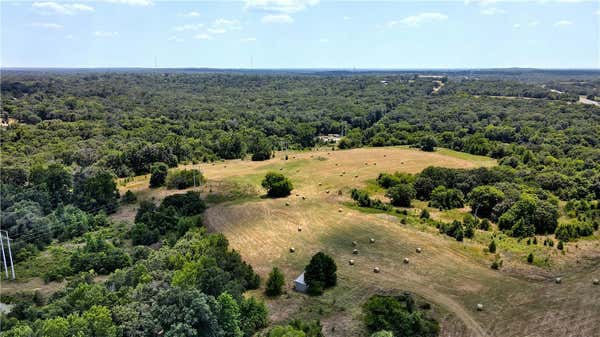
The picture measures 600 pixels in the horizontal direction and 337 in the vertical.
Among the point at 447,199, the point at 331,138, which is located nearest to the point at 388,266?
the point at 447,199

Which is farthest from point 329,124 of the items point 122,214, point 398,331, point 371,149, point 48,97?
point 398,331

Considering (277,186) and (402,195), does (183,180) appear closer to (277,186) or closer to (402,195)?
(277,186)

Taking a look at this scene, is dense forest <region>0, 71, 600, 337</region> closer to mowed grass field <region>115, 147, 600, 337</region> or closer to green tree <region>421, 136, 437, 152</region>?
green tree <region>421, 136, 437, 152</region>

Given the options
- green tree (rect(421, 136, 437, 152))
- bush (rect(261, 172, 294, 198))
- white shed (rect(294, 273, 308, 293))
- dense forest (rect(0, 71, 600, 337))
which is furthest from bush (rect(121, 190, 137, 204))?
green tree (rect(421, 136, 437, 152))

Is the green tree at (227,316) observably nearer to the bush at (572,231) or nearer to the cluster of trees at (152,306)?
the cluster of trees at (152,306)

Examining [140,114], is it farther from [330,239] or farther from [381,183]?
[330,239]
